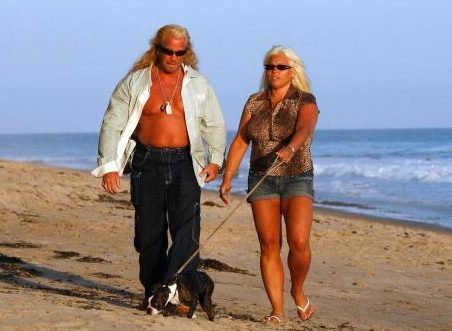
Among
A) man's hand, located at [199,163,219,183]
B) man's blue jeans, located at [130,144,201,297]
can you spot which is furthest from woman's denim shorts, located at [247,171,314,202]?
man's blue jeans, located at [130,144,201,297]

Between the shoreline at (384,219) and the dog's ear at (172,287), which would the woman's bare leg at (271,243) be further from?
the shoreline at (384,219)

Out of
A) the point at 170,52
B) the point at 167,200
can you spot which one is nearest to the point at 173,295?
the point at 167,200

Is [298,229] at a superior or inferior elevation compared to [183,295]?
superior

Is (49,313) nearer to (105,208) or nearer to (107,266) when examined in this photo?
(107,266)

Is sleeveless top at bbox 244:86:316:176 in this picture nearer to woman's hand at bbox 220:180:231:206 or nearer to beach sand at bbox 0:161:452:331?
woman's hand at bbox 220:180:231:206

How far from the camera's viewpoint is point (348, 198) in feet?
82.7

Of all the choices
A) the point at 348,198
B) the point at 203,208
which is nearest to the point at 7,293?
the point at 203,208

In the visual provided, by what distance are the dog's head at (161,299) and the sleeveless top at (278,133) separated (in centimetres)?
99

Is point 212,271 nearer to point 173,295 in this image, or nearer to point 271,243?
point 271,243

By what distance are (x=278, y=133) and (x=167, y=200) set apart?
0.85m

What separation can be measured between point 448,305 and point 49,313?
4663mm

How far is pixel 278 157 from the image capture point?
6840mm

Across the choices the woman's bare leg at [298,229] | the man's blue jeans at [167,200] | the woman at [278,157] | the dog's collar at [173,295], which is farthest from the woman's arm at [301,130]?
the dog's collar at [173,295]

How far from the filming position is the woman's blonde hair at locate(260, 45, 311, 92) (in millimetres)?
7027
